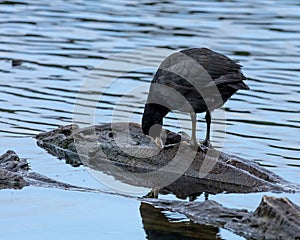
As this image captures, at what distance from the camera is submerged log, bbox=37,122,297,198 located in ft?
29.6

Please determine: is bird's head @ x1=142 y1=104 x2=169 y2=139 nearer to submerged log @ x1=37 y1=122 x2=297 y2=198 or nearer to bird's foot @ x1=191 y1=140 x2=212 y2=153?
submerged log @ x1=37 y1=122 x2=297 y2=198

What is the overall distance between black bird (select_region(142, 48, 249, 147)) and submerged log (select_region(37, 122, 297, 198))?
0.93 feet

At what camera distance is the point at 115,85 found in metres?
14.3

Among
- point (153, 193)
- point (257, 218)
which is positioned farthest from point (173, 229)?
point (153, 193)

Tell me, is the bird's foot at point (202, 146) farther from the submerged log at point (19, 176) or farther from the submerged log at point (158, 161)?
the submerged log at point (19, 176)

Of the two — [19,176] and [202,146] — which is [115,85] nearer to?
[202,146]

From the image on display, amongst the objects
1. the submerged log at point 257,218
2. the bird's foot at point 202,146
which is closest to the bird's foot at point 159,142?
the bird's foot at point 202,146

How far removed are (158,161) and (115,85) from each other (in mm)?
4827

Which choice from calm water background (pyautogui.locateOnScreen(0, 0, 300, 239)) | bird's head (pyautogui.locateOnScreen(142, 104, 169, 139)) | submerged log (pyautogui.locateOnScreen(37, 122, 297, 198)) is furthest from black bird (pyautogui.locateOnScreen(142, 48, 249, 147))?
calm water background (pyautogui.locateOnScreen(0, 0, 300, 239))

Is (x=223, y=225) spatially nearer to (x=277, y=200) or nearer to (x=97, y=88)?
(x=277, y=200)

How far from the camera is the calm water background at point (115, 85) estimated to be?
8.14m

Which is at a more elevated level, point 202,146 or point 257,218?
point 202,146

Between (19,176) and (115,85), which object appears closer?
(19,176)

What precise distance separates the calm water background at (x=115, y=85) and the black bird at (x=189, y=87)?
→ 0.93m
